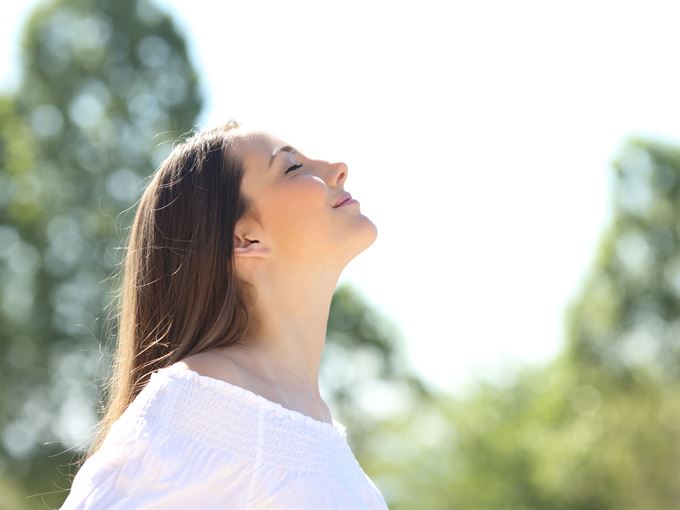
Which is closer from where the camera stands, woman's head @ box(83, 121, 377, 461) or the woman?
the woman

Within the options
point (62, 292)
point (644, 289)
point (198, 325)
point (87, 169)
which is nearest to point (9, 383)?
point (62, 292)

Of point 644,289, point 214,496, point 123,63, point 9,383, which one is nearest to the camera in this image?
point 214,496

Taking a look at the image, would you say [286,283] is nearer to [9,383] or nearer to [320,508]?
[320,508]

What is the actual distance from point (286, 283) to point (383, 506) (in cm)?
64

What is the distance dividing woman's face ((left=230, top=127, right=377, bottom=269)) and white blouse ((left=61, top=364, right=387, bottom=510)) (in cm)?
45

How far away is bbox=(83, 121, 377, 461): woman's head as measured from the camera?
108 inches

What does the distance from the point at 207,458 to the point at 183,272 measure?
577 mm

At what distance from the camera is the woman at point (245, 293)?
2477 millimetres

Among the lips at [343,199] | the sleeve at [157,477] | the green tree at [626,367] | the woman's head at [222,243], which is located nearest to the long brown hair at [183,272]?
the woman's head at [222,243]

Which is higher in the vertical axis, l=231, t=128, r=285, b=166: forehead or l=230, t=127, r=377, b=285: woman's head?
l=231, t=128, r=285, b=166: forehead

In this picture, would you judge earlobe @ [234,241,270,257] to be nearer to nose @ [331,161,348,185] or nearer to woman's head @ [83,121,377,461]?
woman's head @ [83,121,377,461]

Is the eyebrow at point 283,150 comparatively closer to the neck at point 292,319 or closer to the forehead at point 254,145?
the forehead at point 254,145

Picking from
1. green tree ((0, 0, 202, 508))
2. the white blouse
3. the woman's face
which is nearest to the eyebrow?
the woman's face

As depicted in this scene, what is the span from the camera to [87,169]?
56.4 feet
